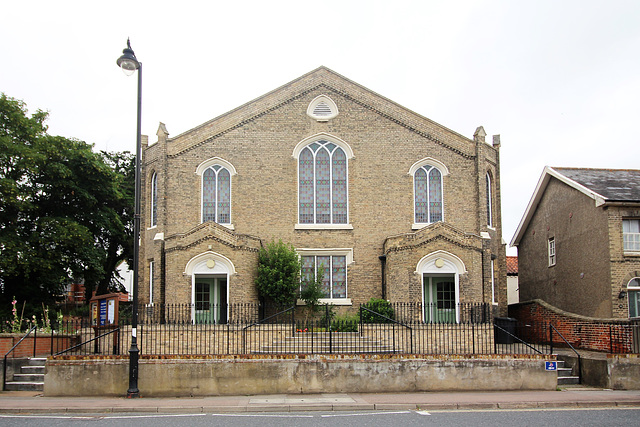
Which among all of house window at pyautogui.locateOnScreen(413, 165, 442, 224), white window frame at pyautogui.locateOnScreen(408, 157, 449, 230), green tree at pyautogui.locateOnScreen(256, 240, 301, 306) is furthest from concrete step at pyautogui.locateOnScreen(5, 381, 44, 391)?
house window at pyautogui.locateOnScreen(413, 165, 442, 224)

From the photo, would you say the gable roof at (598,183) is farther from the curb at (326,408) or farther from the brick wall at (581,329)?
the curb at (326,408)

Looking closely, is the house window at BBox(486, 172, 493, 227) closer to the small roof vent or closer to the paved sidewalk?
the small roof vent

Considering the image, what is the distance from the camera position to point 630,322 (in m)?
18.2

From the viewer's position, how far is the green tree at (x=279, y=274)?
75.1ft

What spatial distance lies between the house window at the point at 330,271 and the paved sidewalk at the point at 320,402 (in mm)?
9438

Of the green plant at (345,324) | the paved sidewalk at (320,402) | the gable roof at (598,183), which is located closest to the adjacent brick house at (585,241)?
the gable roof at (598,183)

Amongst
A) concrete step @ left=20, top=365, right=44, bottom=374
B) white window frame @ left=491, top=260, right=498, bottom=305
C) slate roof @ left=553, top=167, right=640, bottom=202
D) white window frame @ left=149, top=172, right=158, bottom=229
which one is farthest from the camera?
white window frame @ left=149, top=172, right=158, bottom=229

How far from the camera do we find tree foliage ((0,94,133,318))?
26969 millimetres

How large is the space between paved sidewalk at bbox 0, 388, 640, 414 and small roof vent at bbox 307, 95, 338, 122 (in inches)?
538

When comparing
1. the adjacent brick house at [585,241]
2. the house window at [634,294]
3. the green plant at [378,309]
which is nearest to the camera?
the green plant at [378,309]

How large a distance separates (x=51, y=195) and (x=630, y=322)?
1024 inches

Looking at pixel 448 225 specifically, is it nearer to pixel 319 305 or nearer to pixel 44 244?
pixel 319 305

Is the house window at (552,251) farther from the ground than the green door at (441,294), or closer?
farther from the ground

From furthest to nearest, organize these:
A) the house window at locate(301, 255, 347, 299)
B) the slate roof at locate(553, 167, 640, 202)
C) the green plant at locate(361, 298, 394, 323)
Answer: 1. the house window at locate(301, 255, 347, 299)
2. the slate roof at locate(553, 167, 640, 202)
3. the green plant at locate(361, 298, 394, 323)
